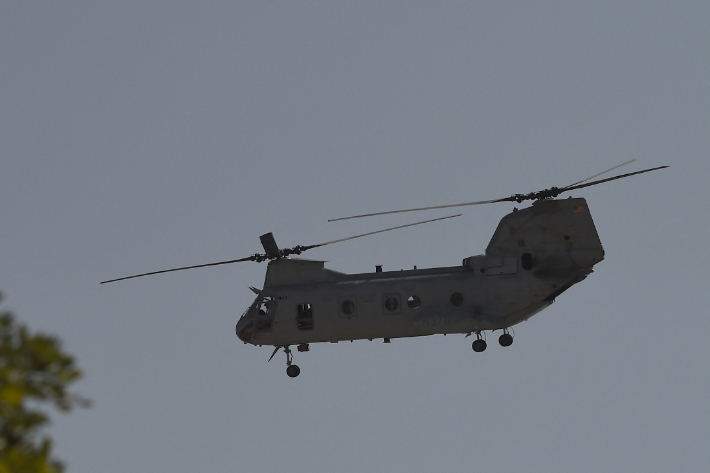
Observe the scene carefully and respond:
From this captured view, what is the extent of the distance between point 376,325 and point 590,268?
30.9ft

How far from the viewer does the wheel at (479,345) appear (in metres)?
47.9

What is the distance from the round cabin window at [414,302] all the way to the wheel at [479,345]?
301 centimetres

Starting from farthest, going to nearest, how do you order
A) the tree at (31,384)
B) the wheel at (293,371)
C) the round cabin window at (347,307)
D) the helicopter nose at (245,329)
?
the wheel at (293,371), the helicopter nose at (245,329), the round cabin window at (347,307), the tree at (31,384)

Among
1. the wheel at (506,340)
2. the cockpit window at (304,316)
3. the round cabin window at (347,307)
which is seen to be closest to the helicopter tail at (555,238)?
the wheel at (506,340)

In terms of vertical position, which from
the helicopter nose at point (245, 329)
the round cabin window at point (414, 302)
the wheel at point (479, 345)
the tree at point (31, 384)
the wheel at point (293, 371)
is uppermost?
the helicopter nose at point (245, 329)

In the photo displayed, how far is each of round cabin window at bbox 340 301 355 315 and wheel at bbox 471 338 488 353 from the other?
5.42m

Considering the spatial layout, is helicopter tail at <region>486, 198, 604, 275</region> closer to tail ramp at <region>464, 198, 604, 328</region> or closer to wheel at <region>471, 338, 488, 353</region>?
tail ramp at <region>464, 198, 604, 328</region>

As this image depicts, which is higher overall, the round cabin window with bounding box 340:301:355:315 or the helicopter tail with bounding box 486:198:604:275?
the helicopter tail with bounding box 486:198:604:275

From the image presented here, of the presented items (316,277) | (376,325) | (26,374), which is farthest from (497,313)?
(26,374)

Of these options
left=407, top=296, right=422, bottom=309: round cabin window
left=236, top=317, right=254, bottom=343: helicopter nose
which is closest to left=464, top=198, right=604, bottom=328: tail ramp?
left=407, top=296, right=422, bottom=309: round cabin window

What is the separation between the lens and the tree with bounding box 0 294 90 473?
8.90 meters

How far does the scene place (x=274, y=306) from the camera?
49.2 m

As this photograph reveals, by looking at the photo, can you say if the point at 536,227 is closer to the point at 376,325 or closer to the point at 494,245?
the point at 494,245

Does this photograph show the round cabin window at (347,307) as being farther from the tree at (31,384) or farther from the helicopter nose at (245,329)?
the tree at (31,384)
